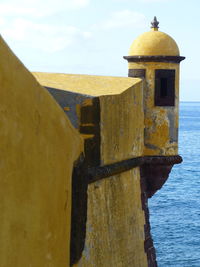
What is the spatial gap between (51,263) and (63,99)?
105 inches

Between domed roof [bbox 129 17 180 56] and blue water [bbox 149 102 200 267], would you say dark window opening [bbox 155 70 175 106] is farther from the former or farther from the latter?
blue water [bbox 149 102 200 267]

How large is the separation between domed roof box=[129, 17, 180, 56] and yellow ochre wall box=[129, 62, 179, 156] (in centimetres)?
20

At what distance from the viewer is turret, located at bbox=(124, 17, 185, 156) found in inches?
368

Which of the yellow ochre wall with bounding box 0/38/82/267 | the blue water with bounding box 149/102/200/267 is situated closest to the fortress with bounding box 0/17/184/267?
the yellow ochre wall with bounding box 0/38/82/267

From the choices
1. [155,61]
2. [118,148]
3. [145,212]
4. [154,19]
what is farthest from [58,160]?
[154,19]

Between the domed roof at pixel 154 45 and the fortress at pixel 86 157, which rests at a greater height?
the domed roof at pixel 154 45

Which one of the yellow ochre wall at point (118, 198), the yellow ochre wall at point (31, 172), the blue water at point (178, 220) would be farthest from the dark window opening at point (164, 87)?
the blue water at point (178, 220)

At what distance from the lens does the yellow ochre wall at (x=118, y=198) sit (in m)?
6.68

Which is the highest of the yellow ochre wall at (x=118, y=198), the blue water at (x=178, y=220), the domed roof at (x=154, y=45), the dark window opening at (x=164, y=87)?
the domed roof at (x=154, y=45)

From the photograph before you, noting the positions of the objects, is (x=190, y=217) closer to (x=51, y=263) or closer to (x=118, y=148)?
(x=118, y=148)

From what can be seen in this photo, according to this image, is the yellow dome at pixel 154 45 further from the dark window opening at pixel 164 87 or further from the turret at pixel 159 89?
the dark window opening at pixel 164 87

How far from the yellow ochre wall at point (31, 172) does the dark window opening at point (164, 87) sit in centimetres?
542

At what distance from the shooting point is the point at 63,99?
625cm

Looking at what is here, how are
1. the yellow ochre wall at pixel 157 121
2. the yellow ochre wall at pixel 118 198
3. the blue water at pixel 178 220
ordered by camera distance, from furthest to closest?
the blue water at pixel 178 220 → the yellow ochre wall at pixel 157 121 → the yellow ochre wall at pixel 118 198
